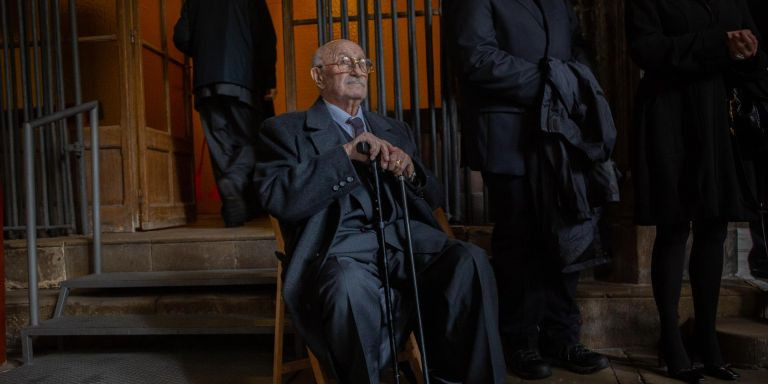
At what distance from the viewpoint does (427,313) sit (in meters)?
1.77

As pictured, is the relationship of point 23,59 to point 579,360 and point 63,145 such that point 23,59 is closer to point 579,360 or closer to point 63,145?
point 63,145

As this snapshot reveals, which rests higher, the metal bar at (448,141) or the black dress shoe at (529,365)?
the metal bar at (448,141)

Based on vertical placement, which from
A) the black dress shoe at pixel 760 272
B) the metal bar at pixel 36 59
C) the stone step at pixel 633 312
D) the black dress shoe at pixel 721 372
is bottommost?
the black dress shoe at pixel 721 372

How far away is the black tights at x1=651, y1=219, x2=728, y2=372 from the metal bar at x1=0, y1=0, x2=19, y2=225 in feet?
12.0

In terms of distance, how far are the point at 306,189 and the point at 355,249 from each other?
25cm

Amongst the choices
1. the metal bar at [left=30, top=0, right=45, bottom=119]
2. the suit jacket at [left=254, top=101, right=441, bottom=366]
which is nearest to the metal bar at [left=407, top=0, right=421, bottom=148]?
the suit jacket at [left=254, top=101, right=441, bottom=366]

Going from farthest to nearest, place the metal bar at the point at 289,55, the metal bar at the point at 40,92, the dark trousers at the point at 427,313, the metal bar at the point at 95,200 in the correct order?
1. the metal bar at the point at 40,92
2. the metal bar at the point at 289,55
3. the metal bar at the point at 95,200
4. the dark trousers at the point at 427,313

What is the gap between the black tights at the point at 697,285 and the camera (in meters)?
2.04

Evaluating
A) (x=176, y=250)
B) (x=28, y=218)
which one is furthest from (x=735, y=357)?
(x=28, y=218)

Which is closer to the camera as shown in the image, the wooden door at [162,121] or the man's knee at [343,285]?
the man's knee at [343,285]

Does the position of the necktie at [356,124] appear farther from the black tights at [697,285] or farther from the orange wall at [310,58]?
the orange wall at [310,58]

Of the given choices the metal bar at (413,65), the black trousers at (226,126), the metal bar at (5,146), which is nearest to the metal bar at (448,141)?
the metal bar at (413,65)

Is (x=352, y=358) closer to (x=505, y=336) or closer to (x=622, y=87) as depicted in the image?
(x=505, y=336)

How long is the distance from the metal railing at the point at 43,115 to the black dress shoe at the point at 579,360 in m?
3.00
